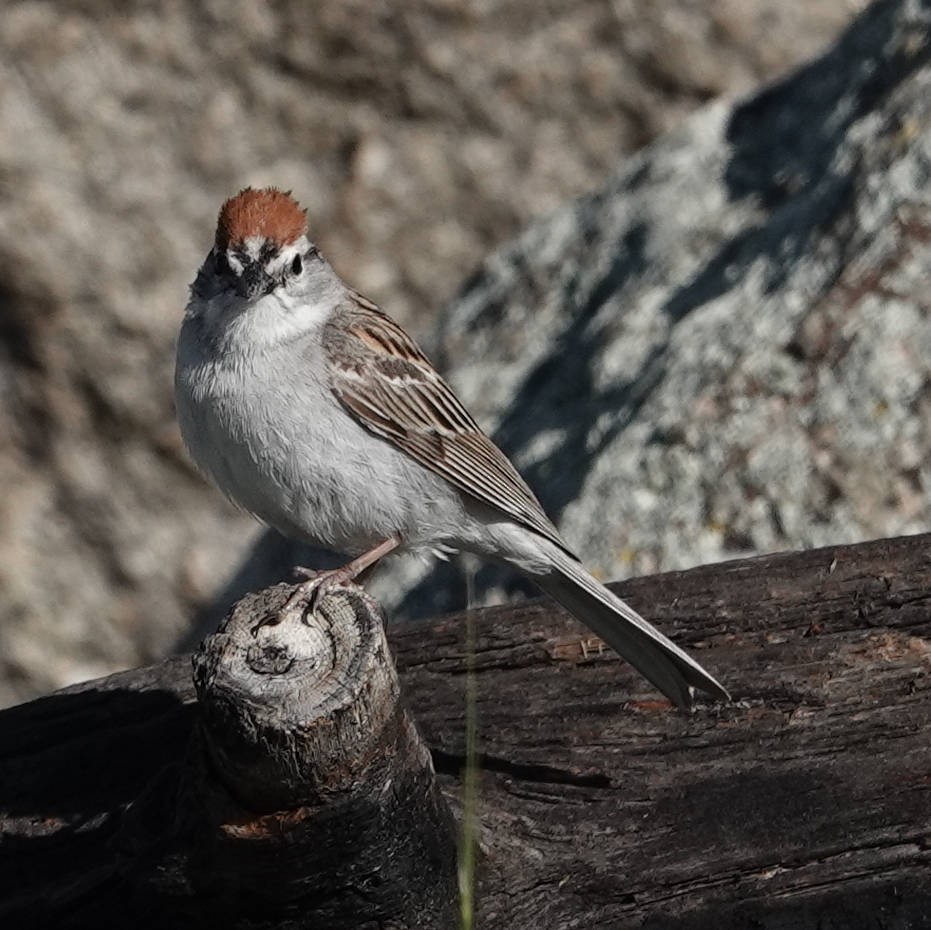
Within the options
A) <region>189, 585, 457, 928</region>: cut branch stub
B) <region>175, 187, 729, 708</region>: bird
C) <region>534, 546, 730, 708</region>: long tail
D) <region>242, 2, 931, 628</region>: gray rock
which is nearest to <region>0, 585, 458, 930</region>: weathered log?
<region>189, 585, 457, 928</region>: cut branch stub

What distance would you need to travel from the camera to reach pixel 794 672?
482cm

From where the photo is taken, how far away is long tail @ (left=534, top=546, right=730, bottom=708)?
15.5 feet

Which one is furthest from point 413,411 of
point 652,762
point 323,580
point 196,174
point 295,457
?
point 196,174

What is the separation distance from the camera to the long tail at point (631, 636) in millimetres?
4738

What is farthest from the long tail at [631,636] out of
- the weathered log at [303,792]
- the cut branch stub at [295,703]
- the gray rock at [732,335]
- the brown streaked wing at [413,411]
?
the gray rock at [732,335]

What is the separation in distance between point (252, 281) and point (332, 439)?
0.49m

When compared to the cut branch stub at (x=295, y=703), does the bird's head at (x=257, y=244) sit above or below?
above

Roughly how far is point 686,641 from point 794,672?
1.11ft

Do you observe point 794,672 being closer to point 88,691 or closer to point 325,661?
point 325,661

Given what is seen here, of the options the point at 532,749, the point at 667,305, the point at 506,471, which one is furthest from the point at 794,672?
the point at 667,305

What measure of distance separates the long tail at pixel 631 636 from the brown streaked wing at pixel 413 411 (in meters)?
0.20

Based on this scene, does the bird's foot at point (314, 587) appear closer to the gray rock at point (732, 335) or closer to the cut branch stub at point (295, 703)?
the cut branch stub at point (295, 703)

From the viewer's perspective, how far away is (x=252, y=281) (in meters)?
5.13

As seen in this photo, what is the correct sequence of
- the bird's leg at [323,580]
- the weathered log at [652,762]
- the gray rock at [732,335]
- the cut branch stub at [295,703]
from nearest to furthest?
the cut branch stub at [295,703], the bird's leg at [323,580], the weathered log at [652,762], the gray rock at [732,335]
